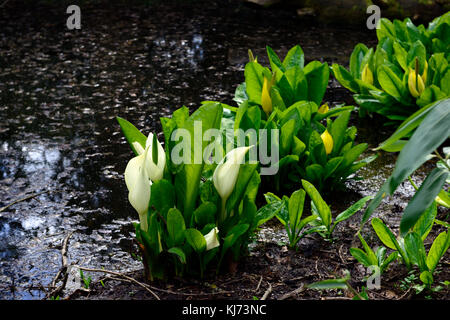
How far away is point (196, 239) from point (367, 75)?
7.29 feet

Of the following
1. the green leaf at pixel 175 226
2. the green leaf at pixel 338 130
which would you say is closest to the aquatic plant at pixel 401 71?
the green leaf at pixel 338 130

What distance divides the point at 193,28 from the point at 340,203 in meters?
3.97

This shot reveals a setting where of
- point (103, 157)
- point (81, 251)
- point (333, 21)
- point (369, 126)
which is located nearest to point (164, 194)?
point (81, 251)

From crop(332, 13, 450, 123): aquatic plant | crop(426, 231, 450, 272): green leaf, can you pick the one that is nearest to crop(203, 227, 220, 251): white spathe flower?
crop(426, 231, 450, 272): green leaf

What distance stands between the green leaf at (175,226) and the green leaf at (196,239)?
4 cm

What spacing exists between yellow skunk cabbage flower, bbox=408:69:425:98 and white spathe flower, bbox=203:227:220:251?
1912 mm

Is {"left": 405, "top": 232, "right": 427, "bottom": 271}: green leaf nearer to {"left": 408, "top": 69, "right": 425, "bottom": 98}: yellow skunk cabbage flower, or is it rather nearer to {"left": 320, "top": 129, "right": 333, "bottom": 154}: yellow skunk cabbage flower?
{"left": 320, "top": 129, "right": 333, "bottom": 154}: yellow skunk cabbage flower

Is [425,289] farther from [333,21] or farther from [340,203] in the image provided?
[333,21]

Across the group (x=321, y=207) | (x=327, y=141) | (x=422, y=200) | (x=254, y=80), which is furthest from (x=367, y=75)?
(x=422, y=200)

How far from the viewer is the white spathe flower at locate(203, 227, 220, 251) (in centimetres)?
187

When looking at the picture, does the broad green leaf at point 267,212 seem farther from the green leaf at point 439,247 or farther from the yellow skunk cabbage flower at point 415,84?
the yellow skunk cabbage flower at point 415,84

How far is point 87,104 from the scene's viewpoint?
13.5 feet

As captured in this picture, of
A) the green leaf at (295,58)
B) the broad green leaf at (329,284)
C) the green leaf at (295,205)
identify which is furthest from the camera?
the green leaf at (295,58)

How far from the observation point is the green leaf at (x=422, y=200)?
0.99 metres
